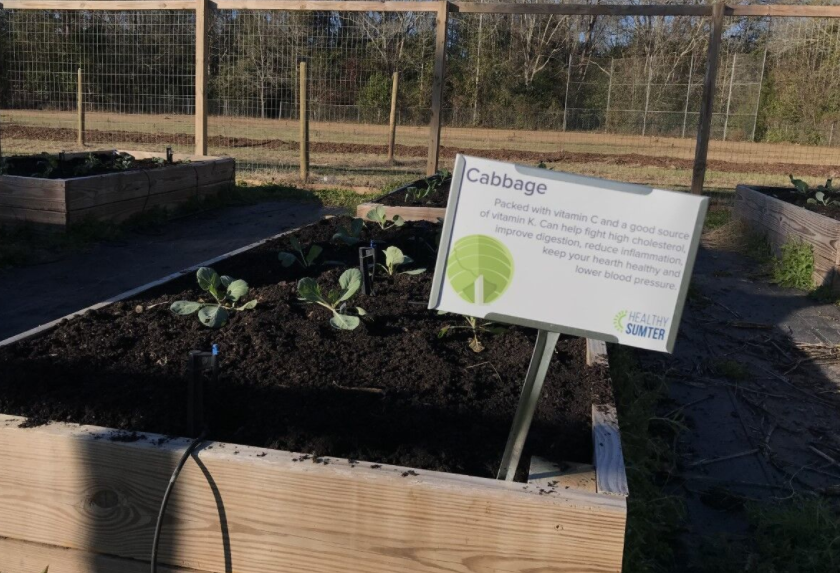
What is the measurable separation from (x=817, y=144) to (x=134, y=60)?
1402cm

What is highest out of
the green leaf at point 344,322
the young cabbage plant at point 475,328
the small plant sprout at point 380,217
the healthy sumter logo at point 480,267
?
the healthy sumter logo at point 480,267

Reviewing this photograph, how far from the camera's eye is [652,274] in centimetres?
156

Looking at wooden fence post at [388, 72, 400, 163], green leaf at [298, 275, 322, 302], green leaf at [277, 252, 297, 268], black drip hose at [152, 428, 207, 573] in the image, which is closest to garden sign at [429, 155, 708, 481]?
black drip hose at [152, 428, 207, 573]

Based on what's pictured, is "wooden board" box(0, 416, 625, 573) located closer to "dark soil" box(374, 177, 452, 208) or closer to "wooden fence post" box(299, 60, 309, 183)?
"dark soil" box(374, 177, 452, 208)

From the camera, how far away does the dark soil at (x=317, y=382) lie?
200 cm

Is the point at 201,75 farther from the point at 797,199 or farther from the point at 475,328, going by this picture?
the point at 475,328

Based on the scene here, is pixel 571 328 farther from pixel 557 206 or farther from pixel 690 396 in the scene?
pixel 690 396

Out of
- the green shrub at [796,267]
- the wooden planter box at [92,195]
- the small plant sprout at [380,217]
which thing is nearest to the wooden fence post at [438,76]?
the wooden planter box at [92,195]

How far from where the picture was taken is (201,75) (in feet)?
33.1

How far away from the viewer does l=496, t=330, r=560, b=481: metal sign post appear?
1698 mm

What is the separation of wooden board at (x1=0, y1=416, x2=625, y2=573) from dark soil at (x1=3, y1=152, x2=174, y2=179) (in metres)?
5.81

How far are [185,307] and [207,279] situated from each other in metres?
0.14

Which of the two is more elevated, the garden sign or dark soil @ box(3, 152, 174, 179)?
the garden sign

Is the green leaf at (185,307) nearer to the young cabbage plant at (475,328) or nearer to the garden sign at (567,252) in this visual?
the young cabbage plant at (475,328)
